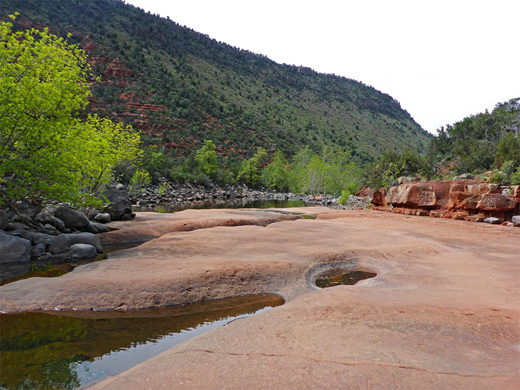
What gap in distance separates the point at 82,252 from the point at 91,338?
6823mm

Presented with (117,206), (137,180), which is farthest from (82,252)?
(137,180)

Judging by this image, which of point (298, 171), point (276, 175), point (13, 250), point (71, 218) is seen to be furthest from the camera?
point (276, 175)

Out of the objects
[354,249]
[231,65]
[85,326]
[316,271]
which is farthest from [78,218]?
[231,65]

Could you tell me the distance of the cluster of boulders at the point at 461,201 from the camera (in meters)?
21.2

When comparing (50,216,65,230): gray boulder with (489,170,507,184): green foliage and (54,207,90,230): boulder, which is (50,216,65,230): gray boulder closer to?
(54,207,90,230): boulder

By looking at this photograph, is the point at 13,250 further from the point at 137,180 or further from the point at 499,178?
the point at 137,180

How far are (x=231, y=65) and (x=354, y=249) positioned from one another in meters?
132

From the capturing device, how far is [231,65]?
127625 mm

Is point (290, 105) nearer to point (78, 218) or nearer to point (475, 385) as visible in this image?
point (78, 218)

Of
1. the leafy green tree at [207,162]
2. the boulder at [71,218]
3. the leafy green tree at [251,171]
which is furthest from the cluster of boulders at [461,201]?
the leafy green tree at [251,171]

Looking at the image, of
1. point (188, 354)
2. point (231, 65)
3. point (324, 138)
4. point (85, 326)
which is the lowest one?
point (85, 326)

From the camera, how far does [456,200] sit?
2391cm

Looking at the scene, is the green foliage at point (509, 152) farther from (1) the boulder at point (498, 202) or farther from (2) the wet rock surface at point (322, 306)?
(2) the wet rock surface at point (322, 306)

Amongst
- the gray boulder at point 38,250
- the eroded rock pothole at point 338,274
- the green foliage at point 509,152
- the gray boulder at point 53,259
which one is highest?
the green foliage at point 509,152
